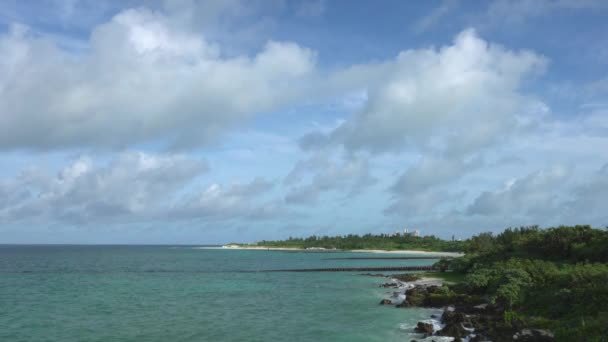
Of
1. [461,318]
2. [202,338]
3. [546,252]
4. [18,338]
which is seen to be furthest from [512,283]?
[18,338]

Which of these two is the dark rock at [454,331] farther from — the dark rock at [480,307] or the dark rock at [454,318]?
the dark rock at [480,307]

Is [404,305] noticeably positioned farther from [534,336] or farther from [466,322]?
[534,336]

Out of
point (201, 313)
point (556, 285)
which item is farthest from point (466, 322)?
point (201, 313)

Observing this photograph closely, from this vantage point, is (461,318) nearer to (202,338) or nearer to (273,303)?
(202,338)

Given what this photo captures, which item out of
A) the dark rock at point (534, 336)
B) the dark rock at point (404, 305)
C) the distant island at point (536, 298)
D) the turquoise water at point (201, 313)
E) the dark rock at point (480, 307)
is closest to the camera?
the dark rock at point (534, 336)

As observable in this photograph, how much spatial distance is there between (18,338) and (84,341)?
703 cm

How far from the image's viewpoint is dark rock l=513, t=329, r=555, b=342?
102ft

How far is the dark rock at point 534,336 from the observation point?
31.1 meters

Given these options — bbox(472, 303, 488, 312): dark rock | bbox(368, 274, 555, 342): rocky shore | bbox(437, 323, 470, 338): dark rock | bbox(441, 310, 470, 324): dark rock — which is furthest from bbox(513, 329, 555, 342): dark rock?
bbox(472, 303, 488, 312): dark rock

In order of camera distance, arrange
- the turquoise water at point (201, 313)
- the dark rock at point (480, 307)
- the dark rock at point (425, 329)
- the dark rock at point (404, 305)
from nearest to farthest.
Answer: the dark rock at point (425, 329), the turquoise water at point (201, 313), the dark rock at point (480, 307), the dark rock at point (404, 305)

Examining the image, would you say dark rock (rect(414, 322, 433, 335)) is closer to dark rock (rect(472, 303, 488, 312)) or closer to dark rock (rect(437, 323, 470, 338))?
dark rock (rect(437, 323, 470, 338))

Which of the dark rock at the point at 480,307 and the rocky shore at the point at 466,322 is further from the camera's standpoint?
the dark rock at the point at 480,307

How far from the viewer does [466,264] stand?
85.8 meters

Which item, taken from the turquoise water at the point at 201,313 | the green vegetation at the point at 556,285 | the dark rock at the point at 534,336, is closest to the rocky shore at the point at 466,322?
the dark rock at the point at 534,336
